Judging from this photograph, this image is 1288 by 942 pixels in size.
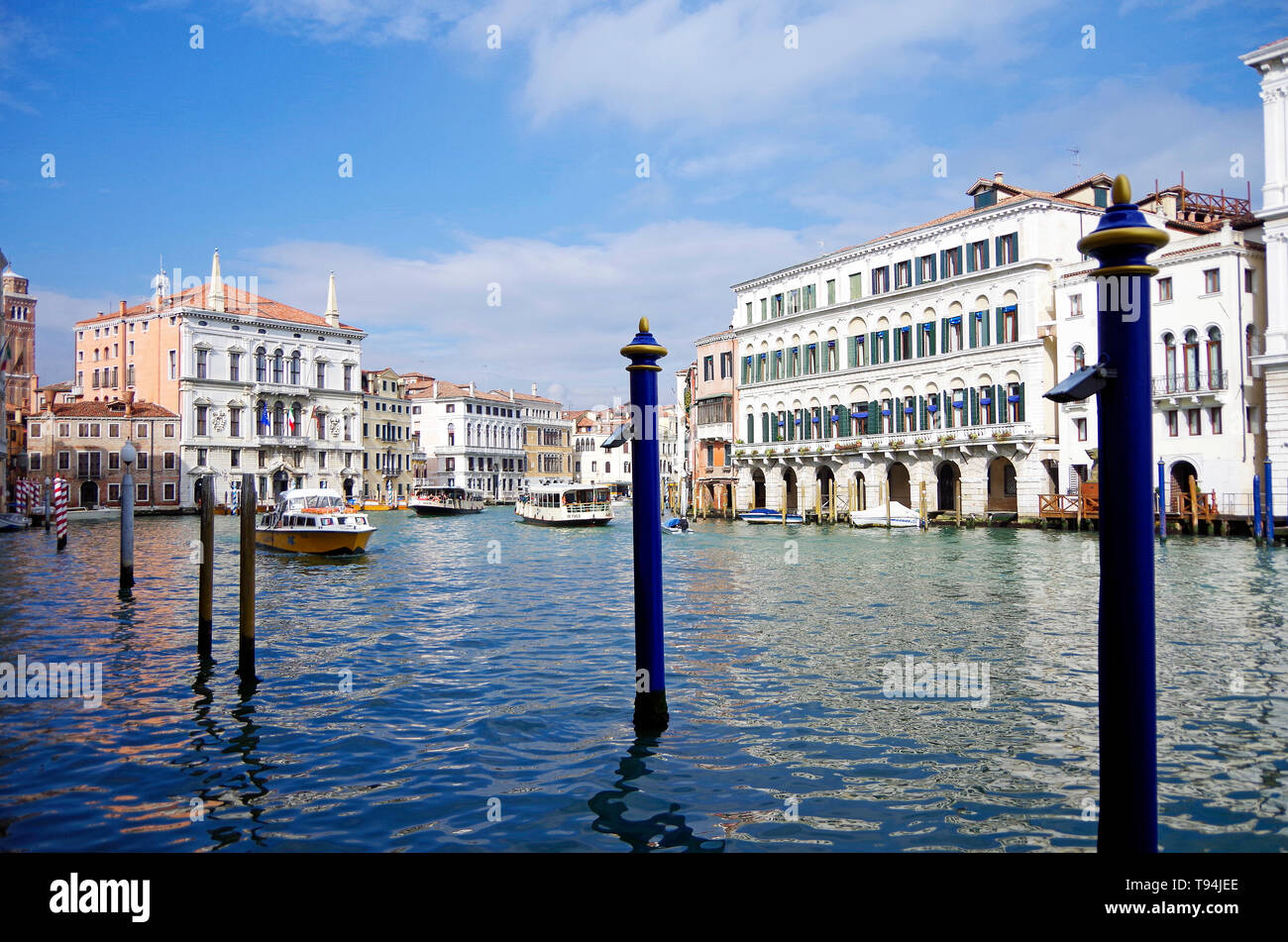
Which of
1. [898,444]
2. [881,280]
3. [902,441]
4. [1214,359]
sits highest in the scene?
[881,280]

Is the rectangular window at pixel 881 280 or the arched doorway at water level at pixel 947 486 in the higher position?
the rectangular window at pixel 881 280

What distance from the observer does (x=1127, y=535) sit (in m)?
3.12

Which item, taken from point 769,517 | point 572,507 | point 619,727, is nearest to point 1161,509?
point 769,517

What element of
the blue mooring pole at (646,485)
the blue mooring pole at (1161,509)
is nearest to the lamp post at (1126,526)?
the blue mooring pole at (646,485)

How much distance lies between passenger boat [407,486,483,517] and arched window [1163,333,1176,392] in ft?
127

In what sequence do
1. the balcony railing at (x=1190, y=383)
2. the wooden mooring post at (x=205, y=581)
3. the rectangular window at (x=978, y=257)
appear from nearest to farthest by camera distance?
the wooden mooring post at (x=205, y=581) < the balcony railing at (x=1190, y=383) < the rectangular window at (x=978, y=257)

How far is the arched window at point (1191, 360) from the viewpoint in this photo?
29.1 metres

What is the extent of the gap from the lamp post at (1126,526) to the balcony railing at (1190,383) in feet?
97.1

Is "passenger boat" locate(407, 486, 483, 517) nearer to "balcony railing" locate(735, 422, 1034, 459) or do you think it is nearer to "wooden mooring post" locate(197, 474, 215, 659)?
"balcony railing" locate(735, 422, 1034, 459)

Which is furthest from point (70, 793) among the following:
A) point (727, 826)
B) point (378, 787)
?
point (727, 826)

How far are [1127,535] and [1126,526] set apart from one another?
0.10 ft

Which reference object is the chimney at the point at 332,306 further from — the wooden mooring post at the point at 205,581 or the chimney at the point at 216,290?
the wooden mooring post at the point at 205,581

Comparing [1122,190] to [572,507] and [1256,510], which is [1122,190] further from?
[572,507]

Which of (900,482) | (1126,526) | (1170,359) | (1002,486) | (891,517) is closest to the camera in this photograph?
(1126,526)
